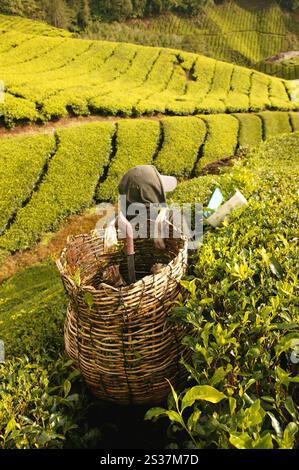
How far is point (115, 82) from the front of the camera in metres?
20.7

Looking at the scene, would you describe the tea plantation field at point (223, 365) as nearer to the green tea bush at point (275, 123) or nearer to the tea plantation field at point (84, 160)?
the tea plantation field at point (84, 160)

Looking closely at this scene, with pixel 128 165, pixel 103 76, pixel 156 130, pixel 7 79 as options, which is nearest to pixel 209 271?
pixel 128 165

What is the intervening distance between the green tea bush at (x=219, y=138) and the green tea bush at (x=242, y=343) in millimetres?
11557

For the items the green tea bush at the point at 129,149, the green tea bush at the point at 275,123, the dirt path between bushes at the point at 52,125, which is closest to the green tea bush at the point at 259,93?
the green tea bush at the point at 275,123

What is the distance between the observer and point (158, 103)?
17891mm

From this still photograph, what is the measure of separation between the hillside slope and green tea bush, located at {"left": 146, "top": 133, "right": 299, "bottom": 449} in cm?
1106

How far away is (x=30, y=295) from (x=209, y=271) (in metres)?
5.44

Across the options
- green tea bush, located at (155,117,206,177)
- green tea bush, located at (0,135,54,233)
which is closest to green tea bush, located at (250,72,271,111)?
green tea bush, located at (155,117,206,177)

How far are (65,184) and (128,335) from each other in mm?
9310

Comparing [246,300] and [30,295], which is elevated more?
[246,300]

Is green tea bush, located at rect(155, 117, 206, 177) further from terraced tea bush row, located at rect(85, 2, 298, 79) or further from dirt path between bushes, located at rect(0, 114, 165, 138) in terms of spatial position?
terraced tea bush row, located at rect(85, 2, 298, 79)

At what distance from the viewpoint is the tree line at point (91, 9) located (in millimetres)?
39500
